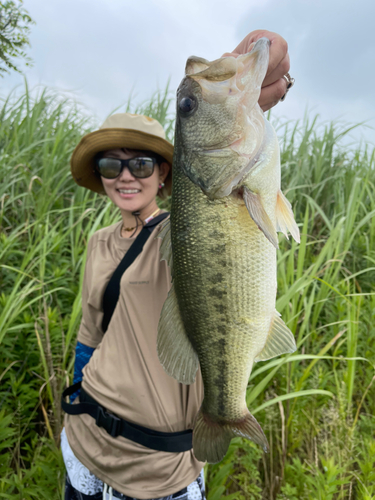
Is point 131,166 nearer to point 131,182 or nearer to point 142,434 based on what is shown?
point 131,182

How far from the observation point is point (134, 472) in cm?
134

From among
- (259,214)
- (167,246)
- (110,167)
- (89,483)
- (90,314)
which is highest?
(110,167)

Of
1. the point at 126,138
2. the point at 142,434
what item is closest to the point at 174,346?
the point at 142,434

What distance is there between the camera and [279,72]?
1194 mm

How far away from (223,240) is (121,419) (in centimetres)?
87

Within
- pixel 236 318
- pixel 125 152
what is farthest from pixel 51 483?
pixel 125 152

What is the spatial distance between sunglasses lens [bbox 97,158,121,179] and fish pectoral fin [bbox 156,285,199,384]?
851mm

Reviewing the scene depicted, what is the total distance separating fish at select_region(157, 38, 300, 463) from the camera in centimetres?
108

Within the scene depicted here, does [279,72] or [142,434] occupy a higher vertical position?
[279,72]

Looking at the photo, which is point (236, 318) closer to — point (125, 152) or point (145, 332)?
point (145, 332)

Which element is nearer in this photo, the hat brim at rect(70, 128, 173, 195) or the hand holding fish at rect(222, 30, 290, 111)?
the hand holding fish at rect(222, 30, 290, 111)

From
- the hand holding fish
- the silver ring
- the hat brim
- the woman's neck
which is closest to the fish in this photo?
the hand holding fish

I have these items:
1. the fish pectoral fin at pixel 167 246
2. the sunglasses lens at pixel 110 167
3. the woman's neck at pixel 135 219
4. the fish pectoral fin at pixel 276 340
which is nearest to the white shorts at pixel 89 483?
the fish pectoral fin at pixel 276 340

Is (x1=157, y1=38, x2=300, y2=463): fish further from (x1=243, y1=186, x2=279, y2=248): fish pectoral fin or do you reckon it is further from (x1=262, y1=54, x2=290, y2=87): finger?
(x1=262, y1=54, x2=290, y2=87): finger
